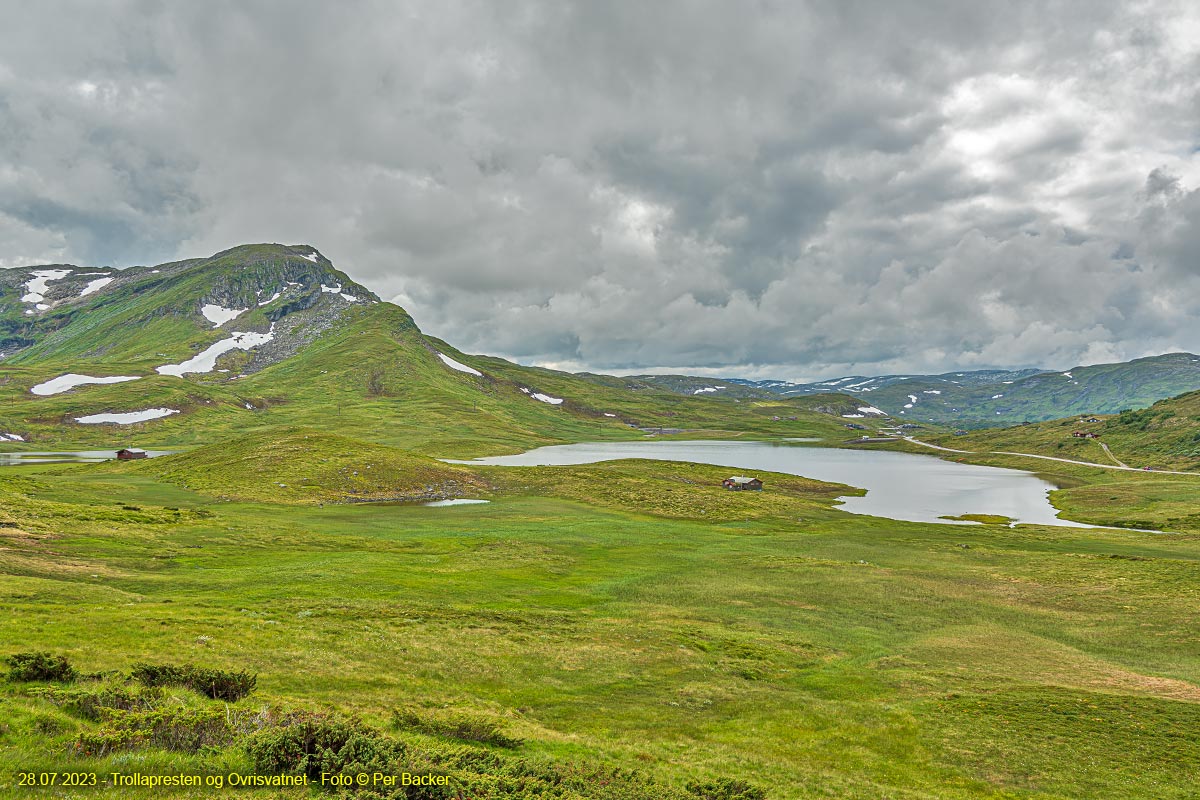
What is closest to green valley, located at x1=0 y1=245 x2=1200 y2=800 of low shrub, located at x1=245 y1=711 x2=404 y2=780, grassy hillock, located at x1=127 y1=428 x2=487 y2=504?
low shrub, located at x1=245 y1=711 x2=404 y2=780

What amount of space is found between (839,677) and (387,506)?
288 ft

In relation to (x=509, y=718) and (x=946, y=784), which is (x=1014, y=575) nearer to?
(x=946, y=784)

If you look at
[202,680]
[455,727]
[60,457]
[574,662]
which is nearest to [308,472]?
[574,662]

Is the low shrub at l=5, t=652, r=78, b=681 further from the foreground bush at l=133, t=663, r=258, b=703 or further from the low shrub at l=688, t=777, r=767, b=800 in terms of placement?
the low shrub at l=688, t=777, r=767, b=800

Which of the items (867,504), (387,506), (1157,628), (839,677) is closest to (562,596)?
(839,677)

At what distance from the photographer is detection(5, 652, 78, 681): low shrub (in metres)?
19.4

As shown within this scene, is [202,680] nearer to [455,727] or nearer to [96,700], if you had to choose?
[96,700]

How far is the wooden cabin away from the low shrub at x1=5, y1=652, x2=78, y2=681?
444 feet

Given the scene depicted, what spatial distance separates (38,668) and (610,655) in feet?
84.6

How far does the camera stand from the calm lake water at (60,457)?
152m

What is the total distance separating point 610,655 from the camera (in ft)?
114

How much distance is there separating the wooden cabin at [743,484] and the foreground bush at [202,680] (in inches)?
5187

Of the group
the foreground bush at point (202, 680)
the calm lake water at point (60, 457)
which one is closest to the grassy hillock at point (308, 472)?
the calm lake water at point (60, 457)

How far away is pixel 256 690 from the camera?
23.2 metres
